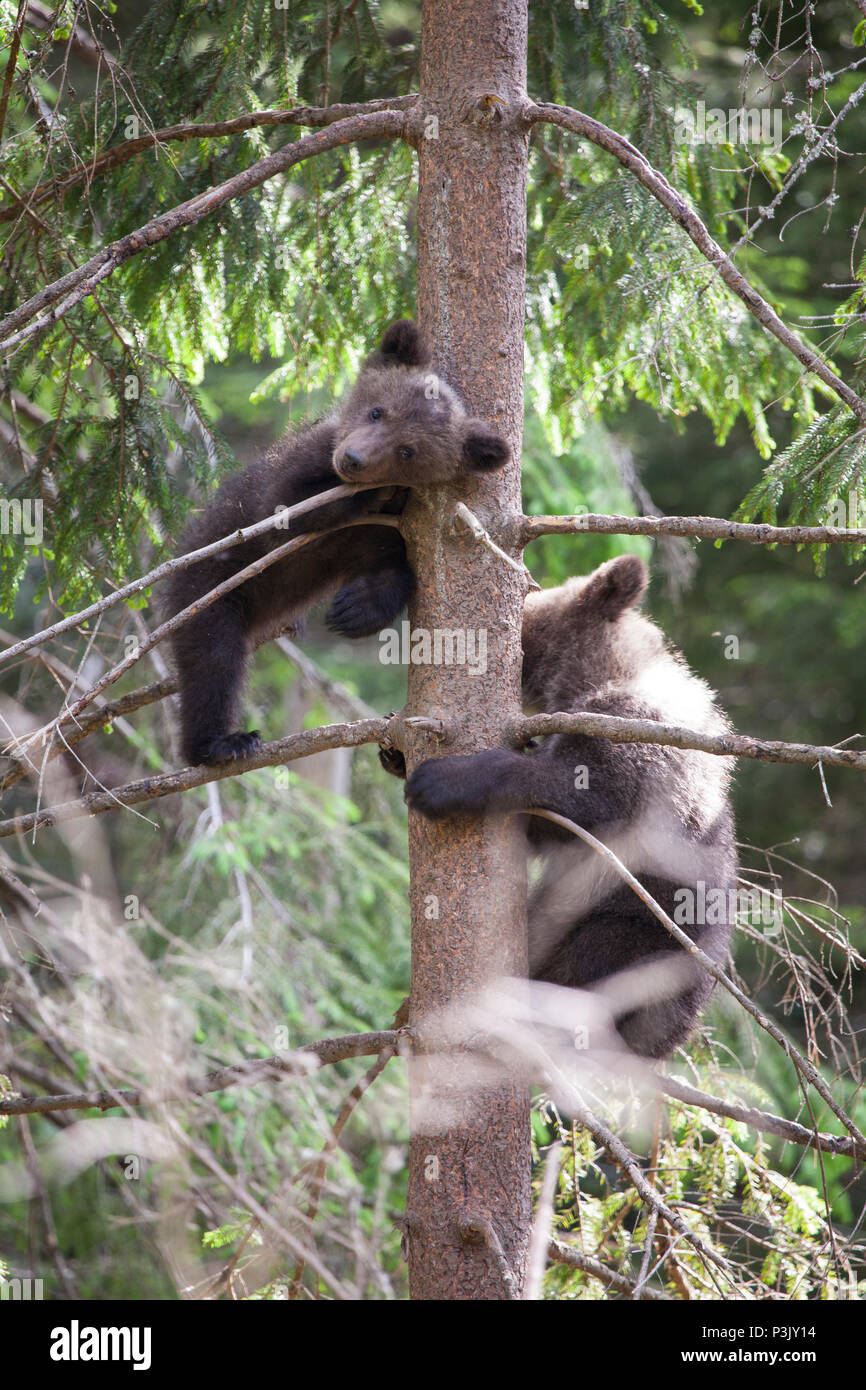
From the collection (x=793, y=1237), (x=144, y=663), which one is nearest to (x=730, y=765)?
(x=793, y=1237)

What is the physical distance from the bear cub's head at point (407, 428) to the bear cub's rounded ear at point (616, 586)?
1.17 metres

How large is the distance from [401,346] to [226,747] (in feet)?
4.78

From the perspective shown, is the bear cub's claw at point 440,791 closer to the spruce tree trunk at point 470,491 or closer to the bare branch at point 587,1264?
the spruce tree trunk at point 470,491

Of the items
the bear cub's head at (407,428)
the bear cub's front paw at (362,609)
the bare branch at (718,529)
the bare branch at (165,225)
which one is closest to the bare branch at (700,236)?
the bare branch at (718,529)

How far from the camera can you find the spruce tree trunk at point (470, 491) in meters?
3.13

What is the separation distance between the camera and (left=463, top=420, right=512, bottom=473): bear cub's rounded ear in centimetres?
331

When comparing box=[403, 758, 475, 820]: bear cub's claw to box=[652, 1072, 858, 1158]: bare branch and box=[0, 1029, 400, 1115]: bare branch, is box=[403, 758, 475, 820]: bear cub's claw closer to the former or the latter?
box=[0, 1029, 400, 1115]: bare branch

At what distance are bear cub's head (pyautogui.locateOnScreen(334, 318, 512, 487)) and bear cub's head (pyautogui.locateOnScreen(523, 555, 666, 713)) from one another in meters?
1.01

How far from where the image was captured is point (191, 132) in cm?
334

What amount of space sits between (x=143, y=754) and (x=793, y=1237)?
4.08 metres

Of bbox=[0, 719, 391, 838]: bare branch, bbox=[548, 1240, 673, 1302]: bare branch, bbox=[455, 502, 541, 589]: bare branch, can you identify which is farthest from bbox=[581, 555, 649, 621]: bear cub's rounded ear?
bbox=[548, 1240, 673, 1302]: bare branch

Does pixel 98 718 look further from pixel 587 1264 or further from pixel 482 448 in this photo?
pixel 587 1264

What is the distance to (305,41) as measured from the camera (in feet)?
14.0
